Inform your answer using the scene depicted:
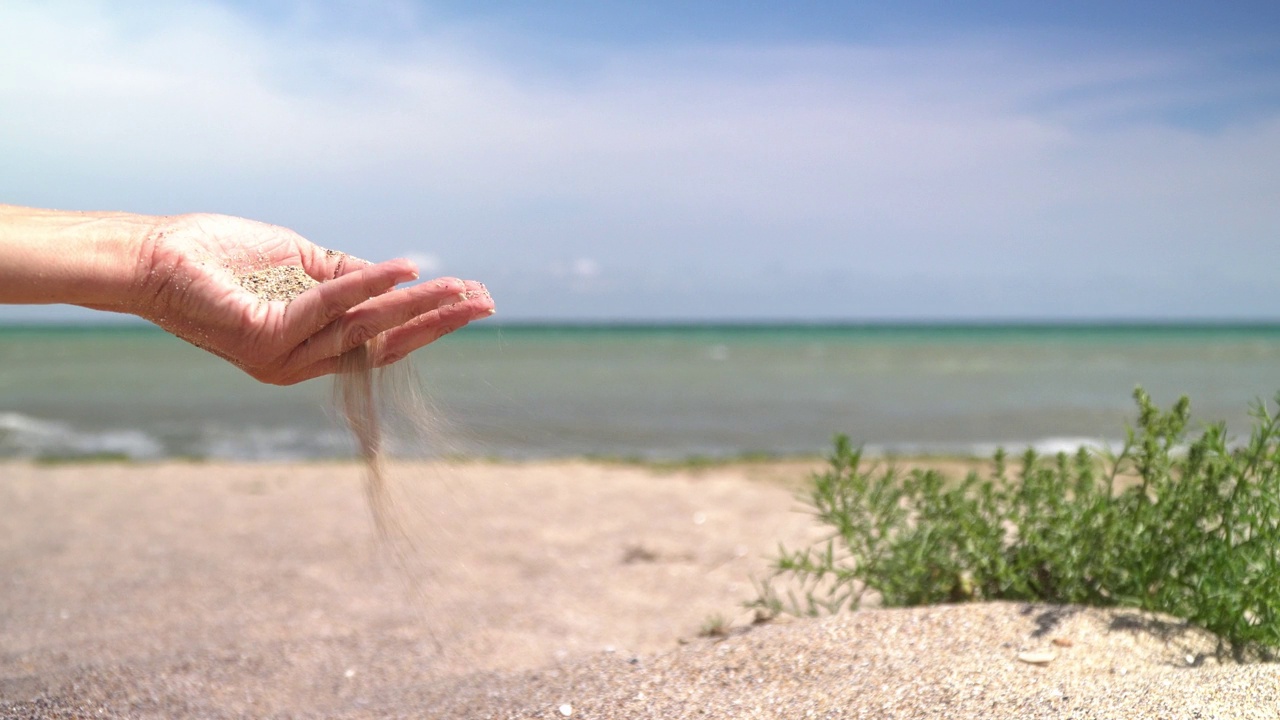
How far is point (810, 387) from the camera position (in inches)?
767

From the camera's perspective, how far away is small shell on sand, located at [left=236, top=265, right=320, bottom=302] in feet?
8.11

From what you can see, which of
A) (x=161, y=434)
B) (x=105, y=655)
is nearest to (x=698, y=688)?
(x=105, y=655)

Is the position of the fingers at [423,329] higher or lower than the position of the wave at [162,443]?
higher

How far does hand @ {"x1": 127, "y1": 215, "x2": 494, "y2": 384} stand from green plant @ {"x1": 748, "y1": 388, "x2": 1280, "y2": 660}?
140 cm

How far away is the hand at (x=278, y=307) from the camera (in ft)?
7.69

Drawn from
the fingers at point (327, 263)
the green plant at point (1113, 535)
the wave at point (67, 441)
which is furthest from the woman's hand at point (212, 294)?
the wave at point (67, 441)

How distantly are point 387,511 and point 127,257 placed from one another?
1.02 meters

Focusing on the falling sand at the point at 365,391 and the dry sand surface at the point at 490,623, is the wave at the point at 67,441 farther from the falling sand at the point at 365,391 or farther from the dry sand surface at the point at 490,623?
the falling sand at the point at 365,391

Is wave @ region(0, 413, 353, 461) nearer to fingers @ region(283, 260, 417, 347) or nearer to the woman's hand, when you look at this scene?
the woman's hand

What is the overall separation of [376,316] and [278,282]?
0.36 metres

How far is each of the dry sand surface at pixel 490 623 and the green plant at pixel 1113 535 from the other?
16 centimetres

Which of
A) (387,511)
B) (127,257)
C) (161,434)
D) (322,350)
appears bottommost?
(161,434)

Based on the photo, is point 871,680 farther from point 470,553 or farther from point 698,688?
point 470,553

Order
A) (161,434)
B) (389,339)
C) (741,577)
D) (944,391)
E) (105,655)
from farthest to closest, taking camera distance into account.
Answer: (944,391), (161,434), (741,577), (105,655), (389,339)
